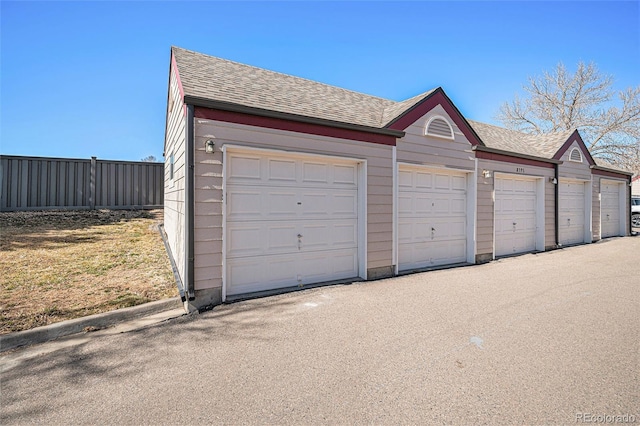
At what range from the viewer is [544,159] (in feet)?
31.4

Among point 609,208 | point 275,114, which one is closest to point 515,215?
point 275,114

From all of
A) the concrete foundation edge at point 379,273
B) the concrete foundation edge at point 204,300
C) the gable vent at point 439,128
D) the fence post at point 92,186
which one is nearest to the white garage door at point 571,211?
the gable vent at point 439,128

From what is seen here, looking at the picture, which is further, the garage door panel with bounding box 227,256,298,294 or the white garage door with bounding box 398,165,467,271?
the white garage door with bounding box 398,165,467,271

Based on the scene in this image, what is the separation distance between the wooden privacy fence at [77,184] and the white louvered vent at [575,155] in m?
14.8

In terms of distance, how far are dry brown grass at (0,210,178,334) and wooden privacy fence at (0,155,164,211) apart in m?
0.65

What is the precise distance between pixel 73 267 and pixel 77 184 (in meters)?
5.60

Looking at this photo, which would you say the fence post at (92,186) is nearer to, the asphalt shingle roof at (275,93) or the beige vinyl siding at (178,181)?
the beige vinyl siding at (178,181)

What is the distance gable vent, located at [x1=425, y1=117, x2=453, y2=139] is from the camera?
7075 mm

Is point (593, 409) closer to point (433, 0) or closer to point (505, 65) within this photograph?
point (433, 0)

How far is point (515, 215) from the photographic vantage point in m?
9.11

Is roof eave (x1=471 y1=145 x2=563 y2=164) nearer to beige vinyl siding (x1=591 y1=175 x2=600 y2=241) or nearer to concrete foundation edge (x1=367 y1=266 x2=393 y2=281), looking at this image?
beige vinyl siding (x1=591 y1=175 x2=600 y2=241)

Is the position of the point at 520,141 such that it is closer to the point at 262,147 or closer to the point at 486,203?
the point at 486,203

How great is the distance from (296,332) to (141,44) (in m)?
6.61

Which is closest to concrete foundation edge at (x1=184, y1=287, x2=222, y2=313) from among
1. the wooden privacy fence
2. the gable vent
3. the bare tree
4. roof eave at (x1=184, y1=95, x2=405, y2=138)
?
roof eave at (x1=184, y1=95, x2=405, y2=138)
